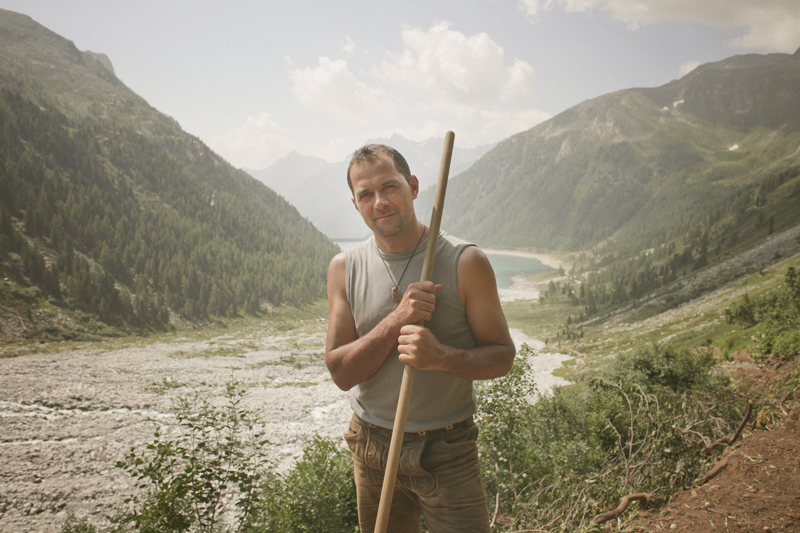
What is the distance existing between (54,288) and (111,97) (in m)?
112

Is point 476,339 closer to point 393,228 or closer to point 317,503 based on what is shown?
point 393,228

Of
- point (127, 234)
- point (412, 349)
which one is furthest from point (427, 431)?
point (127, 234)

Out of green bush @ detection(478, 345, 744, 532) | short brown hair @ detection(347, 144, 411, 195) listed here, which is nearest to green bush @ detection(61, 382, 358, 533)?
green bush @ detection(478, 345, 744, 532)

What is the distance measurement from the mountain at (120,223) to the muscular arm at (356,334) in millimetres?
58592

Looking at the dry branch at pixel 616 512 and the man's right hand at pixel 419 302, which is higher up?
the man's right hand at pixel 419 302

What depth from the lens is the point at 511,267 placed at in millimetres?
149500

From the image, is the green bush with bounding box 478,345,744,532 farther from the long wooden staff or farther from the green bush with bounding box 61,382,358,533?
the long wooden staff

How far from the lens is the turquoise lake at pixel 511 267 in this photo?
413 feet

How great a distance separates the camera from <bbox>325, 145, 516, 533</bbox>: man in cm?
187

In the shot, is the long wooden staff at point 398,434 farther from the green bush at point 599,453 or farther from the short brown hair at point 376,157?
the green bush at point 599,453

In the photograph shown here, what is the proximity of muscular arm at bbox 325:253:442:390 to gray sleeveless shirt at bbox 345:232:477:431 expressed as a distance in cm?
7

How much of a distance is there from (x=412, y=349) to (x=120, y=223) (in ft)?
280

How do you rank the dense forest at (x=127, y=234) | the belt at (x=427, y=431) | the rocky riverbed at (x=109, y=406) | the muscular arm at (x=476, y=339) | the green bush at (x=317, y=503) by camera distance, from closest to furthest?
the muscular arm at (x=476, y=339), the belt at (x=427, y=431), the green bush at (x=317, y=503), the rocky riverbed at (x=109, y=406), the dense forest at (x=127, y=234)

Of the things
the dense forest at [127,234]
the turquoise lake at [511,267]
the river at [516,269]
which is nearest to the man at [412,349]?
the dense forest at [127,234]
